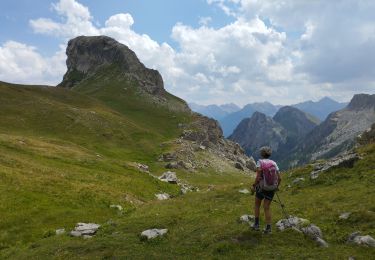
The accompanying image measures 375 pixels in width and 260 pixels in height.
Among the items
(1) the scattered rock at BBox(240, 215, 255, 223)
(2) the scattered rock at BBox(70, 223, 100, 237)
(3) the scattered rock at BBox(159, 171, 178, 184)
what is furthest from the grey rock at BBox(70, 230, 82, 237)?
(3) the scattered rock at BBox(159, 171, 178, 184)

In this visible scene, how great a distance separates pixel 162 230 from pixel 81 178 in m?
24.9

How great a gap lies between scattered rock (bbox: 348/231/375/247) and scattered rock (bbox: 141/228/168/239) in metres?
9.19

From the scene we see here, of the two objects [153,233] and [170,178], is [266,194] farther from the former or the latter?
[170,178]

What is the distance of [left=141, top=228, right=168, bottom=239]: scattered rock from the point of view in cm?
2151

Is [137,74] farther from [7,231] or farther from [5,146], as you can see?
[7,231]

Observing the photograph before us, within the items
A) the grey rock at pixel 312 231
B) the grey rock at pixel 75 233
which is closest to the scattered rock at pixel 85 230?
the grey rock at pixel 75 233

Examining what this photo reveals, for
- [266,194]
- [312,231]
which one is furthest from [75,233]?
[312,231]

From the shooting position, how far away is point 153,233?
21906 millimetres

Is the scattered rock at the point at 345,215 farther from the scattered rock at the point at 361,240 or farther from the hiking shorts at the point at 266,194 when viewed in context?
the hiking shorts at the point at 266,194

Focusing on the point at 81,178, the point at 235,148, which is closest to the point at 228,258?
the point at 81,178

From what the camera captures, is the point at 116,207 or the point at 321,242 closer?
the point at 321,242

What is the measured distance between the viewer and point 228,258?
1730cm

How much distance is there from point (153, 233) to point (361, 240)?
10061 millimetres

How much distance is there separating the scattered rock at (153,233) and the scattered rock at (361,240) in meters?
9.19
